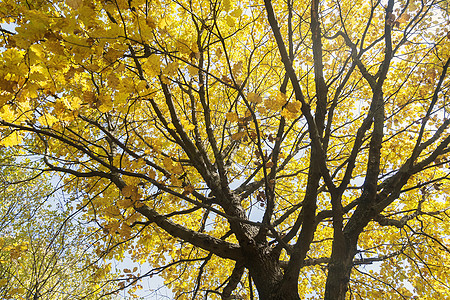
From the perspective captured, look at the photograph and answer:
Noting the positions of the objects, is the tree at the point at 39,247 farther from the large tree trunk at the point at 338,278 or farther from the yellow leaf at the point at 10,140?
the large tree trunk at the point at 338,278

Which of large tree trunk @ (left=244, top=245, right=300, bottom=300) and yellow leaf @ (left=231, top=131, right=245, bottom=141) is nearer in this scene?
yellow leaf @ (left=231, top=131, right=245, bottom=141)

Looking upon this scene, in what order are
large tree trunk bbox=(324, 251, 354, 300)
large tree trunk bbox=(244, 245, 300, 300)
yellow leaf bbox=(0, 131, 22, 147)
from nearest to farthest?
yellow leaf bbox=(0, 131, 22, 147) → large tree trunk bbox=(324, 251, 354, 300) → large tree trunk bbox=(244, 245, 300, 300)

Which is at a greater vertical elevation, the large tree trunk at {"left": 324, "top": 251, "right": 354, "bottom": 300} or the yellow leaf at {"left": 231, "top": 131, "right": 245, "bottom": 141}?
the yellow leaf at {"left": 231, "top": 131, "right": 245, "bottom": 141}

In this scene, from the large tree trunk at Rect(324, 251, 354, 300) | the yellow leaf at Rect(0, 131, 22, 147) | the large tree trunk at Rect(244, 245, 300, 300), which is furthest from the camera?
the large tree trunk at Rect(244, 245, 300, 300)

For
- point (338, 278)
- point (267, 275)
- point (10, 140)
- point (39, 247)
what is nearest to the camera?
point (10, 140)

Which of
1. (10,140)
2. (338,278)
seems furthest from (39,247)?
(338,278)

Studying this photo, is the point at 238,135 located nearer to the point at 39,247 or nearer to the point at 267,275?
the point at 267,275

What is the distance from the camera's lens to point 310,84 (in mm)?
5523

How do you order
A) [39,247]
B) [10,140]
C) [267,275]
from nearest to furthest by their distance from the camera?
[10,140] < [267,275] < [39,247]

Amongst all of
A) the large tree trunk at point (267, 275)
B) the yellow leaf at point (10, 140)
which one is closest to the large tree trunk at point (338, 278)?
the large tree trunk at point (267, 275)

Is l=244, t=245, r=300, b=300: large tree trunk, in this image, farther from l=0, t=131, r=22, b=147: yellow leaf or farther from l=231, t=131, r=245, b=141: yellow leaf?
l=0, t=131, r=22, b=147: yellow leaf

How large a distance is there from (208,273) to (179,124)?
4.40 m

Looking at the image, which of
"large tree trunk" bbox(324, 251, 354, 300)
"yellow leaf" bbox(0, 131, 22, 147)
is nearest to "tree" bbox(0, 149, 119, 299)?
"yellow leaf" bbox(0, 131, 22, 147)

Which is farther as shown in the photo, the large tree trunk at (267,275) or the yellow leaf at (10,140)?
the large tree trunk at (267,275)
